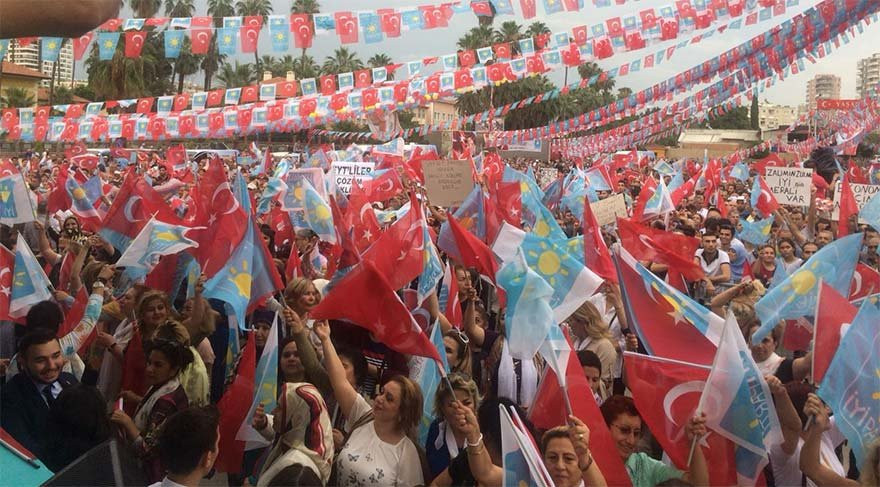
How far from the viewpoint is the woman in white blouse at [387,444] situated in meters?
Answer: 3.97

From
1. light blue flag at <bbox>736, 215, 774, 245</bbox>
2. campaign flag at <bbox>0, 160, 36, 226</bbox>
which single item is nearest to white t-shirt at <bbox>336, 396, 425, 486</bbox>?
campaign flag at <bbox>0, 160, 36, 226</bbox>

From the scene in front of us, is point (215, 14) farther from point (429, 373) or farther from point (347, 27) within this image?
point (429, 373)

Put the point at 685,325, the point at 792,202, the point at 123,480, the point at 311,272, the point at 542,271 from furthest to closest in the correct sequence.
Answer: the point at 792,202, the point at 311,272, the point at 542,271, the point at 685,325, the point at 123,480

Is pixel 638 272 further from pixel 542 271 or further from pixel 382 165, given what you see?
pixel 382 165

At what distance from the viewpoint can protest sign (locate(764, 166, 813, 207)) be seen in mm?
13305

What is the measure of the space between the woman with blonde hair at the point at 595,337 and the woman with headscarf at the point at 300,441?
2179 mm

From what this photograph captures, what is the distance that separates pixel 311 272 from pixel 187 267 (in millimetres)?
1917

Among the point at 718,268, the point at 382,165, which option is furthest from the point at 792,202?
the point at 382,165

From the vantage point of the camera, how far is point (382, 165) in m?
16.2

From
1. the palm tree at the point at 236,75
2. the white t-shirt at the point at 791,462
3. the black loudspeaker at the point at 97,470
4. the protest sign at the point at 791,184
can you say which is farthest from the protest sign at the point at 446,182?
the palm tree at the point at 236,75

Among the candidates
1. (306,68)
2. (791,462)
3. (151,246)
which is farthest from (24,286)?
(306,68)

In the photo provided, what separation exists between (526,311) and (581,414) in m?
0.72

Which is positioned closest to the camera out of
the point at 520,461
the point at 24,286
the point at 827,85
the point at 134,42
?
the point at 520,461

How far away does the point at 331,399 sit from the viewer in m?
4.95
